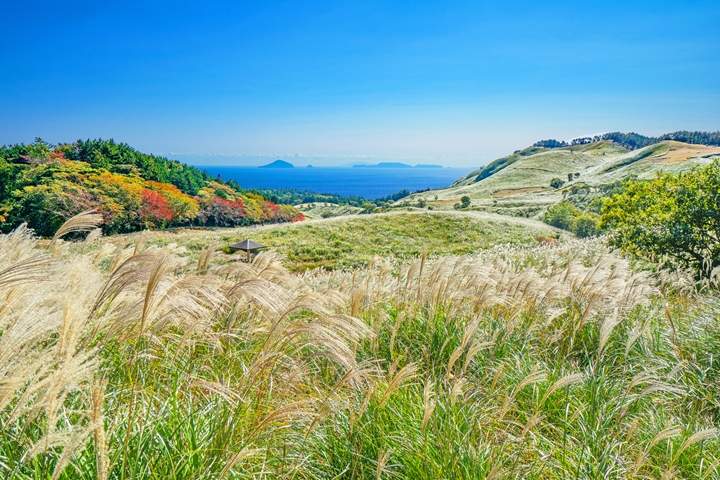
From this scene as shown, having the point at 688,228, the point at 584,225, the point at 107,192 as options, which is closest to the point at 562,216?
the point at 584,225

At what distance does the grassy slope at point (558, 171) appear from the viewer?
6631 centimetres

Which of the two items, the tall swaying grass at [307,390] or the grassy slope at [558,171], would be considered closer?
the tall swaying grass at [307,390]

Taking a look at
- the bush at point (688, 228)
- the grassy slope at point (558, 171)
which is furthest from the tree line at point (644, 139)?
the bush at point (688, 228)

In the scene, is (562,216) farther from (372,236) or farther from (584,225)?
(372,236)

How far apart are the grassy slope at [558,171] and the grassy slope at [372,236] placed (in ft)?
65.9

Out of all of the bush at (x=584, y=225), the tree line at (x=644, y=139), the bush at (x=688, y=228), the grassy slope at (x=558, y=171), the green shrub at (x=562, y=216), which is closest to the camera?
the bush at (x=688, y=228)

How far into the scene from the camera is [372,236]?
3412 cm

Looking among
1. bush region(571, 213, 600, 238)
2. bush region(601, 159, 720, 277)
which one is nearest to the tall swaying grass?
bush region(601, 159, 720, 277)

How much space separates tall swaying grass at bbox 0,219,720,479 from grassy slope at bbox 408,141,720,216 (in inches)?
2211

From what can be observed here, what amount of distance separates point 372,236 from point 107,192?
84.1ft

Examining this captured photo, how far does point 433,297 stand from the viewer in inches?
155

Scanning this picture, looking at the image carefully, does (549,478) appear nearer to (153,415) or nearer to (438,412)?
(438,412)

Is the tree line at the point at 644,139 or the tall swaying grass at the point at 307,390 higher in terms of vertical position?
the tree line at the point at 644,139

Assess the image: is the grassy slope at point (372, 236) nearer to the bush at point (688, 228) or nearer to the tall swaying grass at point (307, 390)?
the bush at point (688, 228)
